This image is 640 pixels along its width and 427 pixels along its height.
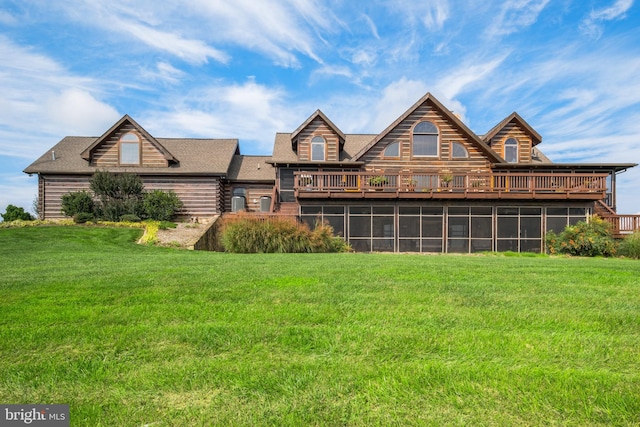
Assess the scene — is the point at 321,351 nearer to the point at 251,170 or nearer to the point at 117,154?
the point at 251,170

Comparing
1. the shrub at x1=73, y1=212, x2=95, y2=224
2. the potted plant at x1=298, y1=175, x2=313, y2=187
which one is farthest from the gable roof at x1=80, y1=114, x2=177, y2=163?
the potted plant at x1=298, y1=175, x2=313, y2=187

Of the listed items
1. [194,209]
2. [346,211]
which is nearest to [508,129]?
[346,211]

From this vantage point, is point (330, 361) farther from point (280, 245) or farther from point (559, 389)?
point (280, 245)

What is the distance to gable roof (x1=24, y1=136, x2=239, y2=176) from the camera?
25734 millimetres

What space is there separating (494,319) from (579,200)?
19.9 metres

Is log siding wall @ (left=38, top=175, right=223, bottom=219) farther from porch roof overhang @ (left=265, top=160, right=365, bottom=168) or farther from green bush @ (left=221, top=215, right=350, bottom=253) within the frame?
green bush @ (left=221, top=215, right=350, bottom=253)

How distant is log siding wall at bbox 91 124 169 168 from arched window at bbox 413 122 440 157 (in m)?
15.7

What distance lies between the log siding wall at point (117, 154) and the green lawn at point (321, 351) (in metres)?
20.6

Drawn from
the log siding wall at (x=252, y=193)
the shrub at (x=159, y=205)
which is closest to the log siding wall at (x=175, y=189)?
the shrub at (x=159, y=205)

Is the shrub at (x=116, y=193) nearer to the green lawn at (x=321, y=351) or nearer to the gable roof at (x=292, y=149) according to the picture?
the gable roof at (x=292, y=149)

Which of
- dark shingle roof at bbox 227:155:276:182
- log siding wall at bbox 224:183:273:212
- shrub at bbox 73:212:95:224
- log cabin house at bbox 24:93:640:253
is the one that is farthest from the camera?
log siding wall at bbox 224:183:273:212

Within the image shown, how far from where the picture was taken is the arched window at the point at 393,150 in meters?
24.5

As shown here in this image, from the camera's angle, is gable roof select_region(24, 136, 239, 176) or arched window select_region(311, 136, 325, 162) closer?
arched window select_region(311, 136, 325, 162)

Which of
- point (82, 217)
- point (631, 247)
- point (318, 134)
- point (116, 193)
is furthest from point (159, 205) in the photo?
point (631, 247)
